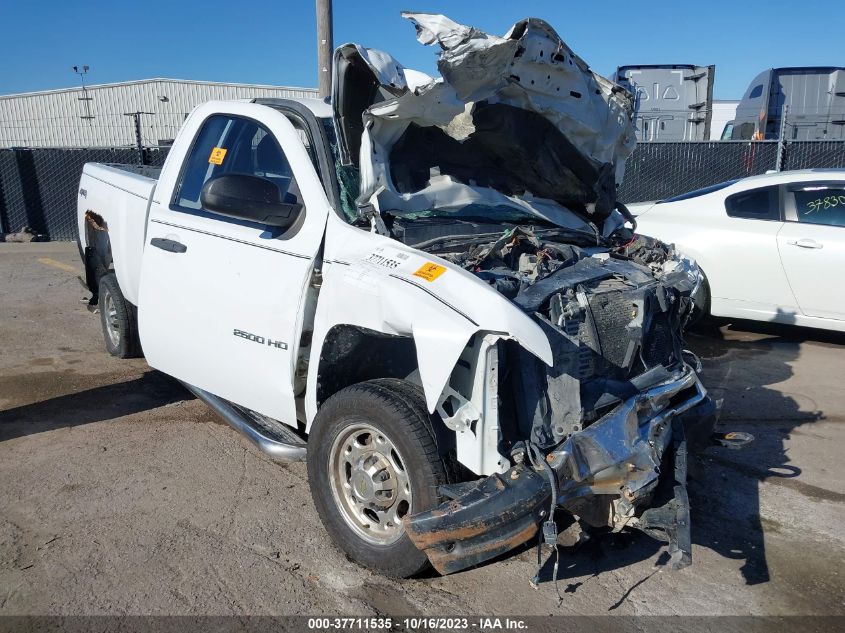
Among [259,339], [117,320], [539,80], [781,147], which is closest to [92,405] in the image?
[117,320]

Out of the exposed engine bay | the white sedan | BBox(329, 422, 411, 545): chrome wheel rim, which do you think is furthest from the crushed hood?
the white sedan

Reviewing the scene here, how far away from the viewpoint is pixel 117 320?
6.35 meters

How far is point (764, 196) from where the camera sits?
7.40 m

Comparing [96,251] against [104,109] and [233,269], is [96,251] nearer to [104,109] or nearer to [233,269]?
[233,269]

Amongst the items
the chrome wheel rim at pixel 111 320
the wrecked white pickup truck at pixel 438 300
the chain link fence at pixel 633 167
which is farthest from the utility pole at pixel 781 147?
the chrome wheel rim at pixel 111 320

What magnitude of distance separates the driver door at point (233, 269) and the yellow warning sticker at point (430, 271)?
67cm

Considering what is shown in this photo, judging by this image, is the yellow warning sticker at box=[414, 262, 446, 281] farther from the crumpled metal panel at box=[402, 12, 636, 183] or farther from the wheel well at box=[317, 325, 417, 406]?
the crumpled metal panel at box=[402, 12, 636, 183]

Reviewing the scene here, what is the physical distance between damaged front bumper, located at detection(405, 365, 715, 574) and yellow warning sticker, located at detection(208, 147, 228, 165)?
2.59 m

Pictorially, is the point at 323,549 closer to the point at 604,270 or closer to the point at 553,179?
the point at 604,270

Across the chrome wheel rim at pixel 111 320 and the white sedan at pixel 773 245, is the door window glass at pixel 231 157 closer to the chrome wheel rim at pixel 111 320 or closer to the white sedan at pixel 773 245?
the chrome wheel rim at pixel 111 320

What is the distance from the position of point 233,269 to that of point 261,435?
92 cm

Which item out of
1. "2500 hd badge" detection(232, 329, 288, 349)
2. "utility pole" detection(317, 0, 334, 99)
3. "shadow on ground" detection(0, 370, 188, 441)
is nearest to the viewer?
"2500 hd badge" detection(232, 329, 288, 349)

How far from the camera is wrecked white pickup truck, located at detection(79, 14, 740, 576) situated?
2961mm

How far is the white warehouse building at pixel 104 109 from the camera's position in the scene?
23797 millimetres
